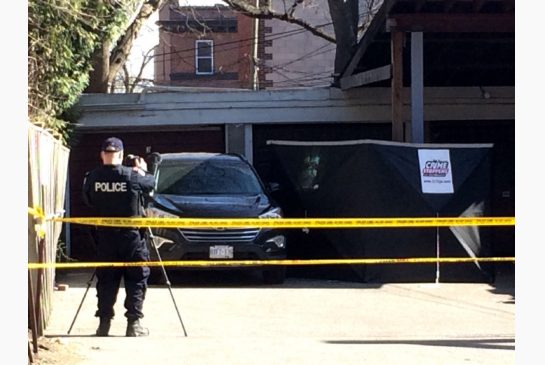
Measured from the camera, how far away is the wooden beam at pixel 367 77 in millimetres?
14913

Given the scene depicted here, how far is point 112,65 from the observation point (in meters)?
20.3

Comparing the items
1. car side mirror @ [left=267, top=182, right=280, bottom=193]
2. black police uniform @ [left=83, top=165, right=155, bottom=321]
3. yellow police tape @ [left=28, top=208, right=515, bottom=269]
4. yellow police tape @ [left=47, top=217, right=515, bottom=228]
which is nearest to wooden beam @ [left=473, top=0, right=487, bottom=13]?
yellow police tape @ [left=28, top=208, right=515, bottom=269]

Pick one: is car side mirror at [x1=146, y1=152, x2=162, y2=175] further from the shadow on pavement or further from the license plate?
the shadow on pavement

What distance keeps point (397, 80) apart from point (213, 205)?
3321mm

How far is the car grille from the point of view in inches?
509

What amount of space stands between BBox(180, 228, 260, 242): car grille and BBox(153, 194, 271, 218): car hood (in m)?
0.20

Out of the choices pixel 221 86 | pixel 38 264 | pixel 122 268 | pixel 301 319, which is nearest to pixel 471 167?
pixel 301 319

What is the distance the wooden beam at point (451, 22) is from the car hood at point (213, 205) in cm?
314

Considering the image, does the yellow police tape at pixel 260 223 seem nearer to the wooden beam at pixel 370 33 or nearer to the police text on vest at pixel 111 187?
the police text on vest at pixel 111 187

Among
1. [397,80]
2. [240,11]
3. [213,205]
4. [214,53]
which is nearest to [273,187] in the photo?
[213,205]

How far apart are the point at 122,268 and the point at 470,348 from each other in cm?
332

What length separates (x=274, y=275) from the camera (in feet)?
44.3

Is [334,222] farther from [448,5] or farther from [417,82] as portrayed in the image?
[448,5]

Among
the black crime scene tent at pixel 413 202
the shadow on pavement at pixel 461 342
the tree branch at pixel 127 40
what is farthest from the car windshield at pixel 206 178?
the tree branch at pixel 127 40
